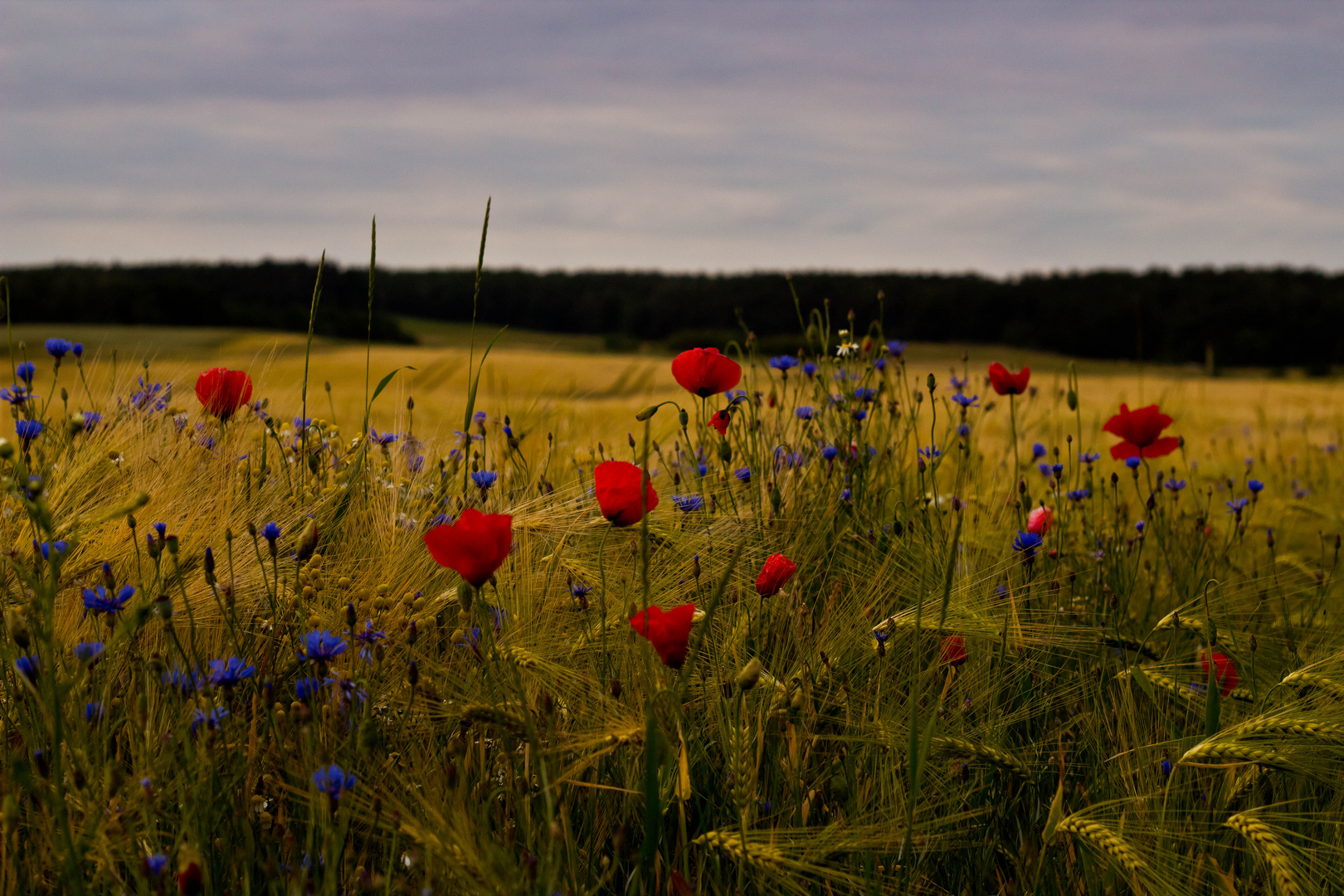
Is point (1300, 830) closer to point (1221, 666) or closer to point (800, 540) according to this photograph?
point (1221, 666)

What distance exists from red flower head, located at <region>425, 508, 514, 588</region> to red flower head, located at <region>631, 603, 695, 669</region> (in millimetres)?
192

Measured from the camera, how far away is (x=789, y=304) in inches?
1265

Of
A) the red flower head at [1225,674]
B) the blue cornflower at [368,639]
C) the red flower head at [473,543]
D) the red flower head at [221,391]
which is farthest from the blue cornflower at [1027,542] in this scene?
A: the red flower head at [221,391]

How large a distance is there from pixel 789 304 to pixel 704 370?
3087 centimetres

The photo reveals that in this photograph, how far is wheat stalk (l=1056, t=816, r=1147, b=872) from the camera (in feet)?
3.63

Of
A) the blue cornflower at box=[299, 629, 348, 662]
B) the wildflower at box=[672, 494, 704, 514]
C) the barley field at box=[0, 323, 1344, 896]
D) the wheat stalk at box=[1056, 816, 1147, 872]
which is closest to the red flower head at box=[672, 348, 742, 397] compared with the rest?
the barley field at box=[0, 323, 1344, 896]

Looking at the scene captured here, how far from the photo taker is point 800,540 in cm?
192

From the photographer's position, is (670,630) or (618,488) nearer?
(670,630)

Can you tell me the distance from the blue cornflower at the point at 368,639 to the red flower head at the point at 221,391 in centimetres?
83

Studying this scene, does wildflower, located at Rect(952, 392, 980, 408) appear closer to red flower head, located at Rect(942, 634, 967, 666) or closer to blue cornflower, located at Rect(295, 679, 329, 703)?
red flower head, located at Rect(942, 634, 967, 666)

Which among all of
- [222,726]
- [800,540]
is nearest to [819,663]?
[800,540]

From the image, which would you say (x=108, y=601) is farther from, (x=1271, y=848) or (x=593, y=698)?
(x=1271, y=848)

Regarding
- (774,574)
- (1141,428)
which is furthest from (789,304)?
(774,574)

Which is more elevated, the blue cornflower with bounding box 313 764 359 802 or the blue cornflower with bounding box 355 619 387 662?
the blue cornflower with bounding box 355 619 387 662
